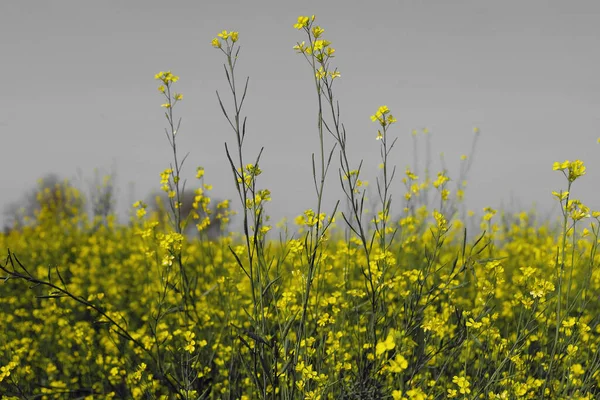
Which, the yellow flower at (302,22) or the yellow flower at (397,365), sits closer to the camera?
the yellow flower at (397,365)

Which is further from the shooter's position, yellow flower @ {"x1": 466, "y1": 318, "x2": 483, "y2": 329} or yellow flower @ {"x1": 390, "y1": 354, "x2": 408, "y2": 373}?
yellow flower @ {"x1": 466, "y1": 318, "x2": 483, "y2": 329}

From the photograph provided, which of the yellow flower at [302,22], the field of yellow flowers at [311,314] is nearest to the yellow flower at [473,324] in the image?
the field of yellow flowers at [311,314]

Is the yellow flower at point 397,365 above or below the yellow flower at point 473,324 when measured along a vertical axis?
above

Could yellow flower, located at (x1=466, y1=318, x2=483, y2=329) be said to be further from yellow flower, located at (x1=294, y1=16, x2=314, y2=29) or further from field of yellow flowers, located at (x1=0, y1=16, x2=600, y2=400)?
yellow flower, located at (x1=294, y1=16, x2=314, y2=29)

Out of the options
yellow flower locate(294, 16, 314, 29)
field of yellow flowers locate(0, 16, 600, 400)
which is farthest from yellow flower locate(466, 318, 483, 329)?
yellow flower locate(294, 16, 314, 29)

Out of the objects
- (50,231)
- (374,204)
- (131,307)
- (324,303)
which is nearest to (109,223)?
(50,231)

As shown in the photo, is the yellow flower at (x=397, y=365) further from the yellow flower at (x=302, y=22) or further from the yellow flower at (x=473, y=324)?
the yellow flower at (x=302, y=22)

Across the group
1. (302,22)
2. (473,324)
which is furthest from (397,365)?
(302,22)

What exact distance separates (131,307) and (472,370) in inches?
141

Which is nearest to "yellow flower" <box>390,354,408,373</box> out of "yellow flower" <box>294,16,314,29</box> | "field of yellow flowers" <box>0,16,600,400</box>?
"field of yellow flowers" <box>0,16,600,400</box>

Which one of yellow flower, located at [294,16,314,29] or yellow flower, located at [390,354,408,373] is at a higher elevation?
yellow flower, located at [294,16,314,29]

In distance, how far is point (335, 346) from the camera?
8.54 ft

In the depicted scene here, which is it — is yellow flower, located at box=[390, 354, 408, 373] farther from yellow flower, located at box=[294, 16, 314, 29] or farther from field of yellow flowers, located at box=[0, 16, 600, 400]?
yellow flower, located at box=[294, 16, 314, 29]

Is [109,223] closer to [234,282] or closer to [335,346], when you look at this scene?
[234,282]
